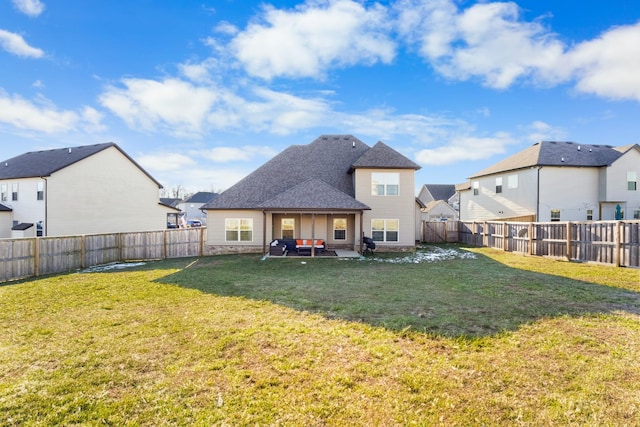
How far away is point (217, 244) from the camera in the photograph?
58.1 feet

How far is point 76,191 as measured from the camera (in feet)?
72.4

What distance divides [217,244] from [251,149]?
51.5ft

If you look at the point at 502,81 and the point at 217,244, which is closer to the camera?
the point at 502,81

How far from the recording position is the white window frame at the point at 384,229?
17.9 metres

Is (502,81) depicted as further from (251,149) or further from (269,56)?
(251,149)

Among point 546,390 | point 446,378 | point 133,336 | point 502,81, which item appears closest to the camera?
point 546,390

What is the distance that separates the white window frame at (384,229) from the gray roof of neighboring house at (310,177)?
228 cm

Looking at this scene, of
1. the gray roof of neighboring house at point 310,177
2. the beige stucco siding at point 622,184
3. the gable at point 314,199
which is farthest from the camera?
the beige stucco siding at point 622,184

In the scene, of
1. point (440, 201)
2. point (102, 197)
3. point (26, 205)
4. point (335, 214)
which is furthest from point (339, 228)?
point (440, 201)

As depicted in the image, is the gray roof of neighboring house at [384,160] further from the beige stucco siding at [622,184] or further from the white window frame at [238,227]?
the beige stucco siding at [622,184]

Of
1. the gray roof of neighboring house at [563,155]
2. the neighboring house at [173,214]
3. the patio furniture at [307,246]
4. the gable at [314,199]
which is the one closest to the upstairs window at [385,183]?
the gable at [314,199]

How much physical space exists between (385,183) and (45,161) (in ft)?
88.0

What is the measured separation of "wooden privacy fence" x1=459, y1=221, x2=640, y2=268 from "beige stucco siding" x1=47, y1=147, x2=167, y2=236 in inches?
1125

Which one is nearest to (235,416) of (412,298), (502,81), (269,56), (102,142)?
(412,298)
